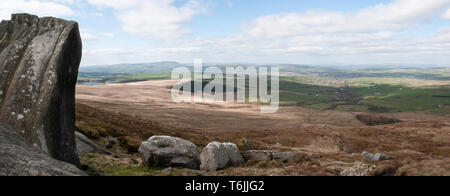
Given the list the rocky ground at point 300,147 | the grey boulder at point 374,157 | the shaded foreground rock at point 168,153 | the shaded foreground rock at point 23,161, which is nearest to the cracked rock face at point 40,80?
the shaded foreground rock at point 23,161

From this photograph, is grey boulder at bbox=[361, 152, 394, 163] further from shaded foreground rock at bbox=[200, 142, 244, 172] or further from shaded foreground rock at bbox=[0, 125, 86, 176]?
shaded foreground rock at bbox=[0, 125, 86, 176]

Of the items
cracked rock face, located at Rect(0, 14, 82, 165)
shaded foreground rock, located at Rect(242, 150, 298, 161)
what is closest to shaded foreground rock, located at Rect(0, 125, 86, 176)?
cracked rock face, located at Rect(0, 14, 82, 165)

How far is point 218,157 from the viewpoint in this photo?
20.6m

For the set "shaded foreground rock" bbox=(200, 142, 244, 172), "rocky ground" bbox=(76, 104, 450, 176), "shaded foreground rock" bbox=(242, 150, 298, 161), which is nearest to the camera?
"rocky ground" bbox=(76, 104, 450, 176)

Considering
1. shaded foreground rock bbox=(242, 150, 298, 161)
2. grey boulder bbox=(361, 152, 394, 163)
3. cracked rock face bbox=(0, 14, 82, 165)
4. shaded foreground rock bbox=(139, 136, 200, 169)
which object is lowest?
grey boulder bbox=(361, 152, 394, 163)

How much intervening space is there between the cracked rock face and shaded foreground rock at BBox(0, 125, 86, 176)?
2.84ft

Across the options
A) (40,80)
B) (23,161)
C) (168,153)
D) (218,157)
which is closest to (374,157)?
(218,157)

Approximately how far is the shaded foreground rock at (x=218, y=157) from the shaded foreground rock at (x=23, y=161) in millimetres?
10008

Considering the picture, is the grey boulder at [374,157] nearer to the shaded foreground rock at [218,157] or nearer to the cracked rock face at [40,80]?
the shaded foreground rock at [218,157]

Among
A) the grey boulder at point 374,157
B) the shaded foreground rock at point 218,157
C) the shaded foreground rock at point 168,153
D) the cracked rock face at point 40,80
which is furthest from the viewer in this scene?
the grey boulder at point 374,157

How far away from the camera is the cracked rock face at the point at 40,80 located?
1395 centimetres

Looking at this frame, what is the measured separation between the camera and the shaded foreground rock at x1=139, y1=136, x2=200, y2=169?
19906 mm
